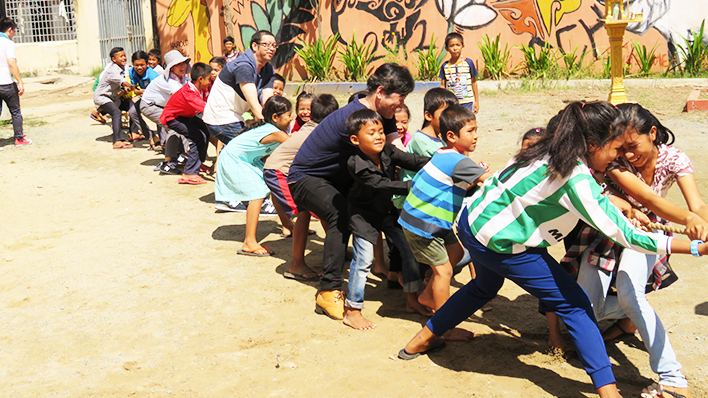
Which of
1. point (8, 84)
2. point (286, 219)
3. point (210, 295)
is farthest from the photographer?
point (8, 84)

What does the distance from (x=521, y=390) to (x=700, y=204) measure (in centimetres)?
134

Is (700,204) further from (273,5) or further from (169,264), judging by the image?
(273,5)

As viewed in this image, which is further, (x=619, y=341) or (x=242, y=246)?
(x=242, y=246)

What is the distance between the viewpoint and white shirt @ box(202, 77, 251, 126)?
269 inches

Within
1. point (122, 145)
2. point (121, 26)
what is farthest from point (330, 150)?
point (121, 26)

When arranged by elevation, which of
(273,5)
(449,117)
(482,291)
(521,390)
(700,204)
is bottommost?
(521,390)

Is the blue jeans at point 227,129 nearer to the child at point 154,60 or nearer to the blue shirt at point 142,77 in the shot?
the blue shirt at point 142,77

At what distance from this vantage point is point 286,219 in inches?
229

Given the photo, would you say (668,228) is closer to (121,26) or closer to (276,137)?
(276,137)

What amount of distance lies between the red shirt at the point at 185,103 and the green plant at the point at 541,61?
22.9 feet

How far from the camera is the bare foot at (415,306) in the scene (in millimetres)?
4156

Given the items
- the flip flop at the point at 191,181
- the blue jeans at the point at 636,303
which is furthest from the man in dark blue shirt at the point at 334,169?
the flip flop at the point at 191,181

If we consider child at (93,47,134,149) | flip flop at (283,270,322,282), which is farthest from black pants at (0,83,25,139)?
flip flop at (283,270,322,282)

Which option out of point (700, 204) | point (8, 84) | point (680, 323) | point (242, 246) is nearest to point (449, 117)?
point (700, 204)
